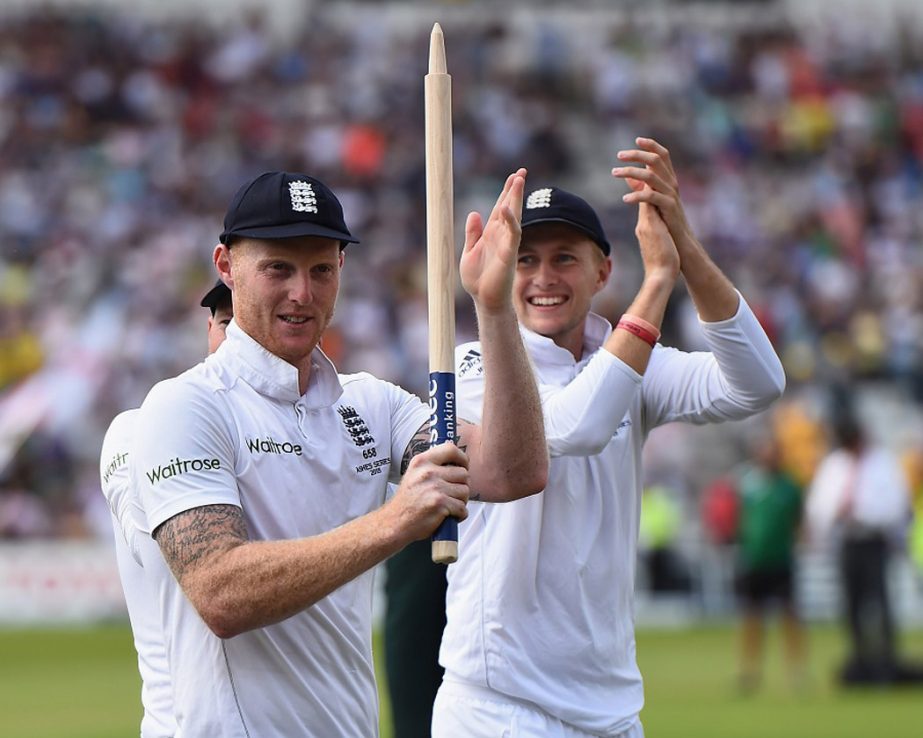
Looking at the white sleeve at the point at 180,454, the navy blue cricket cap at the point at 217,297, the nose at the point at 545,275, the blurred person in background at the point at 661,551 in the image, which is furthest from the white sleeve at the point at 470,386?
the blurred person in background at the point at 661,551

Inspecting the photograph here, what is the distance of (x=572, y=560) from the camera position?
5.59 metres

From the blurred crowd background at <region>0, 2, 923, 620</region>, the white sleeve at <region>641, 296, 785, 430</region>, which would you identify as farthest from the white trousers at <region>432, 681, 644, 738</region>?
the blurred crowd background at <region>0, 2, 923, 620</region>

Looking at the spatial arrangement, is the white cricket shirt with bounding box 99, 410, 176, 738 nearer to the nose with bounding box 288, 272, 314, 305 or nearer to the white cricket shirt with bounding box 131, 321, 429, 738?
the white cricket shirt with bounding box 131, 321, 429, 738

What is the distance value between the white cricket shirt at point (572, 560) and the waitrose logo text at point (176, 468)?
1.53 meters

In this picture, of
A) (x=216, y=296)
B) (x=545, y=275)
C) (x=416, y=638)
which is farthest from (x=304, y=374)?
(x=416, y=638)

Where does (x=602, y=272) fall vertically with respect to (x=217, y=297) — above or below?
above

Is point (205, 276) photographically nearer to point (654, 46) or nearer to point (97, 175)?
point (97, 175)

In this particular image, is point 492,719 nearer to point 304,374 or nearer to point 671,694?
point 304,374

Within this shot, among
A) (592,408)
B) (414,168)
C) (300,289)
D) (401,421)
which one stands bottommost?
(401,421)

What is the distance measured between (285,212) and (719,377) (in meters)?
2.01

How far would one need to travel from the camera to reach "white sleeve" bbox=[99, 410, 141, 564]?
4.66 m

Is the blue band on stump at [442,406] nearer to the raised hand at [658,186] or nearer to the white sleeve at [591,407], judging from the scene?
the white sleeve at [591,407]

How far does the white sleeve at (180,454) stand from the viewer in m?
4.08

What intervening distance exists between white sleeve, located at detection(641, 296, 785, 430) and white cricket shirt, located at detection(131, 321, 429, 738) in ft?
5.33
